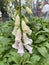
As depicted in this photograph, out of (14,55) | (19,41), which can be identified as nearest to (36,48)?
(14,55)

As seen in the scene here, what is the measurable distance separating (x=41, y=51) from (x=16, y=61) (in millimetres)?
254

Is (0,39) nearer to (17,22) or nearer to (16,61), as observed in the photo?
(16,61)

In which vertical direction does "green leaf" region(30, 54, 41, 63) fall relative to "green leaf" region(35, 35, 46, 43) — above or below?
below

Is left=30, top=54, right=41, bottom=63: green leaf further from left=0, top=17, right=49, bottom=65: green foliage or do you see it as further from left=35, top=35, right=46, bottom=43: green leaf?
left=35, top=35, right=46, bottom=43: green leaf

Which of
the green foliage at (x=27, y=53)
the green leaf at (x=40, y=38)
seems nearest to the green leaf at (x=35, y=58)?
the green foliage at (x=27, y=53)

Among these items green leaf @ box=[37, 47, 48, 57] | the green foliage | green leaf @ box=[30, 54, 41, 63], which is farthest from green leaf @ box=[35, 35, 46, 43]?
green leaf @ box=[30, 54, 41, 63]

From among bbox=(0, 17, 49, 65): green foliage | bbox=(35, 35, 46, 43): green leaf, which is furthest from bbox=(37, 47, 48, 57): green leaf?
bbox=(35, 35, 46, 43): green leaf

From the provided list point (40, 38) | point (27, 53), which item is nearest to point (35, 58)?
point (27, 53)

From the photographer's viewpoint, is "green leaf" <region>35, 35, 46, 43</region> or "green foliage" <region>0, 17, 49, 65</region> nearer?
"green foliage" <region>0, 17, 49, 65</region>

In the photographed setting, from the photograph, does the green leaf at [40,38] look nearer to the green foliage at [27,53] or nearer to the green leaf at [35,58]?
the green foliage at [27,53]

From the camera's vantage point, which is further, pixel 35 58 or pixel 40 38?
pixel 40 38

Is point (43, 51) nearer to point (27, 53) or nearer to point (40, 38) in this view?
point (27, 53)

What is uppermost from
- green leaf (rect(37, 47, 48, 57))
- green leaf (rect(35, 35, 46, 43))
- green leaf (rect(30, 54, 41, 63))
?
green leaf (rect(35, 35, 46, 43))

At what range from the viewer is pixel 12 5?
11.6 feet
